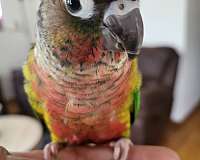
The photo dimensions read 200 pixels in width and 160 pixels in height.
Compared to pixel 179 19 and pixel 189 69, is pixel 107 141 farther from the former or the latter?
pixel 189 69

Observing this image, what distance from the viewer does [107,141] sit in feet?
1.80

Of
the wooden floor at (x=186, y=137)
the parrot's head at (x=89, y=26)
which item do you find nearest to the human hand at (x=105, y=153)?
the parrot's head at (x=89, y=26)

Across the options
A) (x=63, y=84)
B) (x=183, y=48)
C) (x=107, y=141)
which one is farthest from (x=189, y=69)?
(x=63, y=84)

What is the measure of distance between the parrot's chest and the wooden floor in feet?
3.75

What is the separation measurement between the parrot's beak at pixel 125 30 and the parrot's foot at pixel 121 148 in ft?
0.75

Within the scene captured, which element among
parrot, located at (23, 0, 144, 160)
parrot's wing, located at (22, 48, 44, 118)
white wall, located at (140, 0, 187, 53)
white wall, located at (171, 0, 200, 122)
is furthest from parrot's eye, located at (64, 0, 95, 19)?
white wall, located at (171, 0, 200, 122)

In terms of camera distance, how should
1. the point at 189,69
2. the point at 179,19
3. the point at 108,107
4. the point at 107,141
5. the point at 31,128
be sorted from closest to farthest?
the point at 108,107
the point at 107,141
the point at 31,128
the point at 179,19
the point at 189,69

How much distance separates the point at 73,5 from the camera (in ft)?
1.09

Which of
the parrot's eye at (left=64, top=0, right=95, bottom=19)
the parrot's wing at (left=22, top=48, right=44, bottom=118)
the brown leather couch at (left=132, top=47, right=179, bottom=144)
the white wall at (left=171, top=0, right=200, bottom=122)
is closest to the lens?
the parrot's eye at (left=64, top=0, right=95, bottom=19)

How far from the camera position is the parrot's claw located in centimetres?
50

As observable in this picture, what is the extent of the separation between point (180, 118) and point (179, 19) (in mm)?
640

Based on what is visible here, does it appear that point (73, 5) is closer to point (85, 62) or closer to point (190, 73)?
point (85, 62)

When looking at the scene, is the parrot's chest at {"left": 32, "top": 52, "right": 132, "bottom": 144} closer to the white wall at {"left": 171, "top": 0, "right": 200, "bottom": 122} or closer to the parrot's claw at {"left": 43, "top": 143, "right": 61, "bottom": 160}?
the parrot's claw at {"left": 43, "top": 143, "right": 61, "bottom": 160}

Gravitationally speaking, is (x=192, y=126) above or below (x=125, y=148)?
below
